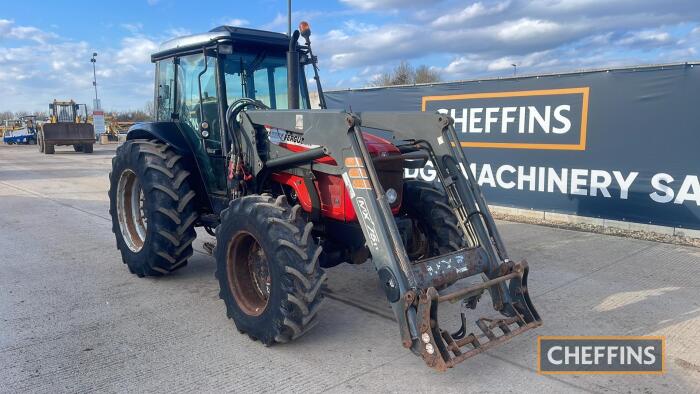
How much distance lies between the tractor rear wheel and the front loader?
0.04 ft

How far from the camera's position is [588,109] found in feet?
25.8

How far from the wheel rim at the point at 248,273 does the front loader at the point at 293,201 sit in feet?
0.04

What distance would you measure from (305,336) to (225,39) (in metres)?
2.79

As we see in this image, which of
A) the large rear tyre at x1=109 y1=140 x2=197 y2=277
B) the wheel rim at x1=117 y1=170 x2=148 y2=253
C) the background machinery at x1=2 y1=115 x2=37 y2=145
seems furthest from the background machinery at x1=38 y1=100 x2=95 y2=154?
the large rear tyre at x1=109 y1=140 x2=197 y2=277

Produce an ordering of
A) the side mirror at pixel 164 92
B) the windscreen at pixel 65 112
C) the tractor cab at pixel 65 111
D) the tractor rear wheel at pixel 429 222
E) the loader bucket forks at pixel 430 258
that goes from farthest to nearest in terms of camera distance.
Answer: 1. the windscreen at pixel 65 112
2. the tractor cab at pixel 65 111
3. the side mirror at pixel 164 92
4. the tractor rear wheel at pixel 429 222
5. the loader bucket forks at pixel 430 258

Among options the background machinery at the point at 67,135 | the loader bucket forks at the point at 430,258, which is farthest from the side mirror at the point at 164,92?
the background machinery at the point at 67,135

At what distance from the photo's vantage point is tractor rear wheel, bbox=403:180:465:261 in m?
4.56

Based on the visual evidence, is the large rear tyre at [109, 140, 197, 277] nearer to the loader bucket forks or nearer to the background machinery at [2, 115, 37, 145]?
the loader bucket forks

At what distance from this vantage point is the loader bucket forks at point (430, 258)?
3322 millimetres

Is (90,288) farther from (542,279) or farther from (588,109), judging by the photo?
(588,109)

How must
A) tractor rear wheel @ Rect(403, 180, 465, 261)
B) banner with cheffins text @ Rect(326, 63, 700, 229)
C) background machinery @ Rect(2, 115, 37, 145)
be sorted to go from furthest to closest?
1. background machinery @ Rect(2, 115, 37, 145)
2. banner with cheffins text @ Rect(326, 63, 700, 229)
3. tractor rear wheel @ Rect(403, 180, 465, 261)

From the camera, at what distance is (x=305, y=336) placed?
4.15m

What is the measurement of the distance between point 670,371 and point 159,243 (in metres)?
4.41

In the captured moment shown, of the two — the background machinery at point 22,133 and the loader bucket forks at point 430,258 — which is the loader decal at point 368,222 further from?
the background machinery at point 22,133
